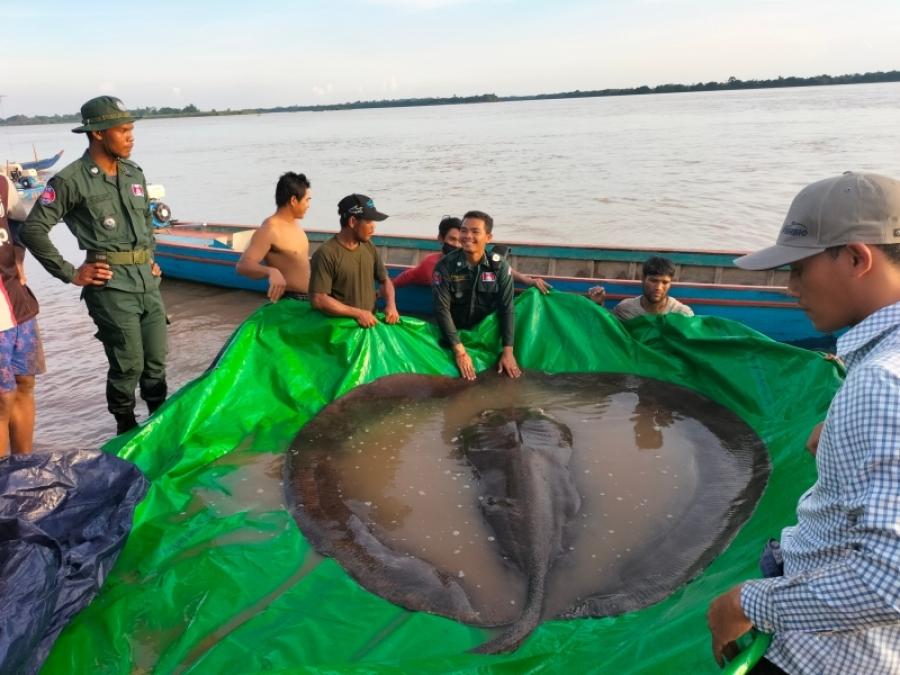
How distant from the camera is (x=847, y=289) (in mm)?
1552

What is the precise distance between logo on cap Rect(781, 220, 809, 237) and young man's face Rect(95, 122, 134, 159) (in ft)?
14.5

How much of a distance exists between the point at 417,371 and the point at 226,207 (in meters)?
20.0

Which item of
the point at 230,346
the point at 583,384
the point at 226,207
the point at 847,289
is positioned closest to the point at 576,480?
the point at 583,384

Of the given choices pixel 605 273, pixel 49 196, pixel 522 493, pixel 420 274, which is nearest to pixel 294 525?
pixel 522 493

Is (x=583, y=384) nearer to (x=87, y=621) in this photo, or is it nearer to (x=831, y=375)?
(x=831, y=375)

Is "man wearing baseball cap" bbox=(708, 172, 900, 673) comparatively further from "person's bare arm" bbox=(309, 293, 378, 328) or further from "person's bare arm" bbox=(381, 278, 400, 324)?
"person's bare arm" bbox=(381, 278, 400, 324)

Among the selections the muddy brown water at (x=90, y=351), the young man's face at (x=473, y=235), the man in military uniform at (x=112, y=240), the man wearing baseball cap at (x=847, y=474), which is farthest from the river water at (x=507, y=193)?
the man wearing baseball cap at (x=847, y=474)

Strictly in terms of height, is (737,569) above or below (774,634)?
below

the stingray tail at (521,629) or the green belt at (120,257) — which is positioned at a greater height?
the green belt at (120,257)

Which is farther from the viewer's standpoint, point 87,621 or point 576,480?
point 576,480

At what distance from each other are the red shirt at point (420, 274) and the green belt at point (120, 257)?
384cm

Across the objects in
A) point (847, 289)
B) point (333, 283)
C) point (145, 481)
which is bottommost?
point (145, 481)

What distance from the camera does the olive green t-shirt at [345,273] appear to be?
16.9 feet

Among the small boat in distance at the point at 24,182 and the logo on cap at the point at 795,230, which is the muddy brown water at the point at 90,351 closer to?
the logo on cap at the point at 795,230
